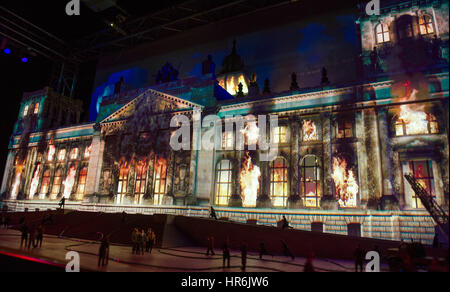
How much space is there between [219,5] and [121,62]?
781 inches

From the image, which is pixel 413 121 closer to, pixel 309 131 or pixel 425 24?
pixel 425 24

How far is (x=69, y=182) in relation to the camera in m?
40.8

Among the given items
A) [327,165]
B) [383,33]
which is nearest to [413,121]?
[327,165]

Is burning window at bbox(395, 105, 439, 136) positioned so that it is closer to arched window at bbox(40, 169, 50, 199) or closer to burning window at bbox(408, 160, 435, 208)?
burning window at bbox(408, 160, 435, 208)

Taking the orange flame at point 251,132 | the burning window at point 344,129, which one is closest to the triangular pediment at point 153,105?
the orange flame at point 251,132

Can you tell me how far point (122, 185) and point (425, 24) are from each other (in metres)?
31.7

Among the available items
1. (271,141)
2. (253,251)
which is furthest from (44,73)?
(253,251)

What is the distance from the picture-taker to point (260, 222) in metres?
26.5

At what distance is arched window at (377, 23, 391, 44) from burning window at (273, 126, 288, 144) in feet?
34.3

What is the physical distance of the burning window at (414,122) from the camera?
72.1 ft

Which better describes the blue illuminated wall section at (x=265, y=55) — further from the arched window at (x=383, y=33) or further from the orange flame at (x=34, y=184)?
the orange flame at (x=34, y=184)

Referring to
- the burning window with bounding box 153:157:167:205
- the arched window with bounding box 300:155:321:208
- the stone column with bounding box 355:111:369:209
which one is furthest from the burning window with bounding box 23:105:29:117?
the stone column with bounding box 355:111:369:209

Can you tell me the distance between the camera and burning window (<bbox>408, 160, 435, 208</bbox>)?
21547 millimetres

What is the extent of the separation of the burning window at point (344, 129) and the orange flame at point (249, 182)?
766cm
